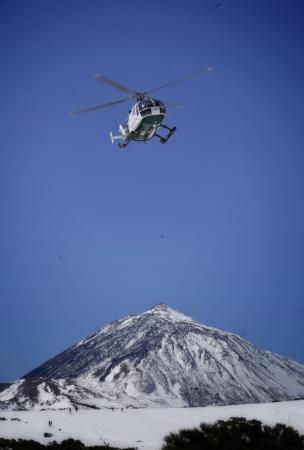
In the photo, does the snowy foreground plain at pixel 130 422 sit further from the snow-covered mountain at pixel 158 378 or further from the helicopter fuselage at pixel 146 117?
the snow-covered mountain at pixel 158 378

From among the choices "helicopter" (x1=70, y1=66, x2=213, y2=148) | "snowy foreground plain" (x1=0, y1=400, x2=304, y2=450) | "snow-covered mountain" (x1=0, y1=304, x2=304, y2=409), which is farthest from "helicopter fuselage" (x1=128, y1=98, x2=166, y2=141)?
"snow-covered mountain" (x1=0, y1=304, x2=304, y2=409)

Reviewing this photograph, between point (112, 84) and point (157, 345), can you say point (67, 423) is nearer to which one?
point (112, 84)

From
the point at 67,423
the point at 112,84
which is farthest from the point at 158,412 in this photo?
the point at 112,84

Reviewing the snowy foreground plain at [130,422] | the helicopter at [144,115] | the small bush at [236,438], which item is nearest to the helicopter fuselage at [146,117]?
the helicopter at [144,115]

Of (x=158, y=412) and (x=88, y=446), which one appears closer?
(x=88, y=446)

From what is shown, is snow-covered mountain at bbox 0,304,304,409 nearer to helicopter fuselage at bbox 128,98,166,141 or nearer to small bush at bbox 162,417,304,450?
helicopter fuselage at bbox 128,98,166,141

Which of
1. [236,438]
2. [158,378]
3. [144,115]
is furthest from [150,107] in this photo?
[158,378]

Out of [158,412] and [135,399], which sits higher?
[135,399]
